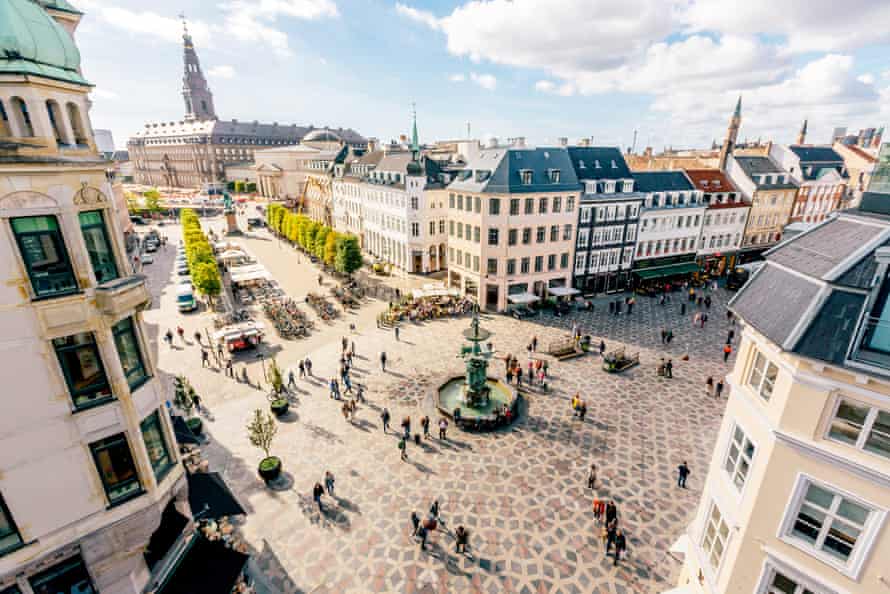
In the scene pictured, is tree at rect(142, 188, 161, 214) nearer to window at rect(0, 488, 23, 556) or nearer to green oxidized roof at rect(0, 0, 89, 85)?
green oxidized roof at rect(0, 0, 89, 85)

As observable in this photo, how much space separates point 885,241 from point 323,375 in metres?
28.4

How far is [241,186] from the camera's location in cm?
14438

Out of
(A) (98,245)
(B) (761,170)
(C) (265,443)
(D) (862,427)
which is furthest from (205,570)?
(B) (761,170)

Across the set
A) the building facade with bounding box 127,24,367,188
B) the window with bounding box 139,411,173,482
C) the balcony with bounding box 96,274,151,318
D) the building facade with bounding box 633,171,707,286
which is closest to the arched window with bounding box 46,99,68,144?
the balcony with bounding box 96,274,151,318

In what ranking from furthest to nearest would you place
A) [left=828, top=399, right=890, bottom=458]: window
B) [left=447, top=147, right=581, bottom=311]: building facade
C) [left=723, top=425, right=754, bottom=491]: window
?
1. [left=447, top=147, right=581, bottom=311]: building facade
2. [left=723, top=425, right=754, bottom=491]: window
3. [left=828, top=399, right=890, bottom=458]: window

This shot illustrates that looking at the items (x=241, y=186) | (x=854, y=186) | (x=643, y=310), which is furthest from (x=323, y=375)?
(x=241, y=186)

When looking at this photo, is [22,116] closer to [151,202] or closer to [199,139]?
[151,202]

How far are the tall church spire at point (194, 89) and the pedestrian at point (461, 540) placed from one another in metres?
203

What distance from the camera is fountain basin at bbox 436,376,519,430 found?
23.4 m

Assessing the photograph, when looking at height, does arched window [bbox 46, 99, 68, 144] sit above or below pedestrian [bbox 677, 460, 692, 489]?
above

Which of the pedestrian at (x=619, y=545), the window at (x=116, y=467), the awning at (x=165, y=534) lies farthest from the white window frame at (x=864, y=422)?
the awning at (x=165, y=534)

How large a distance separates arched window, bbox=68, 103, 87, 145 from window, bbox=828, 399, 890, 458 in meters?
18.4

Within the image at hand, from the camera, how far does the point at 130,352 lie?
11.1 m

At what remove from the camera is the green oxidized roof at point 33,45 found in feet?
26.2
